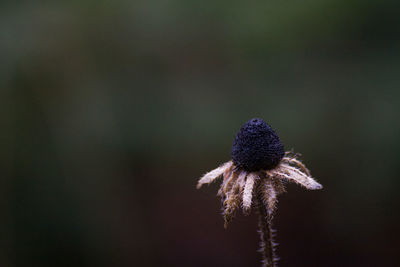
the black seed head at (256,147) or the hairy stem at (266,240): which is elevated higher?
the black seed head at (256,147)

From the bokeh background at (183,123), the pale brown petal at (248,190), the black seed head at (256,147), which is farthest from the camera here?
the bokeh background at (183,123)

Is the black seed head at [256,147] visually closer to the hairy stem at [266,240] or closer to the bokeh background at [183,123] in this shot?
the hairy stem at [266,240]

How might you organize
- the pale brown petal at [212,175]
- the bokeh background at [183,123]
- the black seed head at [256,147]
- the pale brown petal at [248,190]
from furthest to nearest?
the bokeh background at [183,123]
the pale brown petal at [212,175]
the black seed head at [256,147]
the pale brown petal at [248,190]

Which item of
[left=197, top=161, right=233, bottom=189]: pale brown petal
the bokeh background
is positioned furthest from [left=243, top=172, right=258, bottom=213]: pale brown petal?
the bokeh background

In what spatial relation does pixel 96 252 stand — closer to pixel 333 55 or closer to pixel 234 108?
pixel 234 108

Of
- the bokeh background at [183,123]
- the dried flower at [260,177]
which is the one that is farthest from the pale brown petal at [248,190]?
the bokeh background at [183,123]

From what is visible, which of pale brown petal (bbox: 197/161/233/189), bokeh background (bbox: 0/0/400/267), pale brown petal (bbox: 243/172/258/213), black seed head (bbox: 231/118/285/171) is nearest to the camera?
pale brown petal (bbox: 243/172/258/213)

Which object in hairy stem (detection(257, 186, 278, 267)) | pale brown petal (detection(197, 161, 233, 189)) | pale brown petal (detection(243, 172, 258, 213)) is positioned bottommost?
hairy stem (detection(257, 186, 278, 267))

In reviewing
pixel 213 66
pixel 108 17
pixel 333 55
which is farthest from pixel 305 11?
pixel 108 17

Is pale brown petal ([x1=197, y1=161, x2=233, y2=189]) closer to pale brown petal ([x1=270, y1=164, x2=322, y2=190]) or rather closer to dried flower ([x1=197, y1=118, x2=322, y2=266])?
dried flower ([x1=197, y1=118, x2=322, y2=266])
